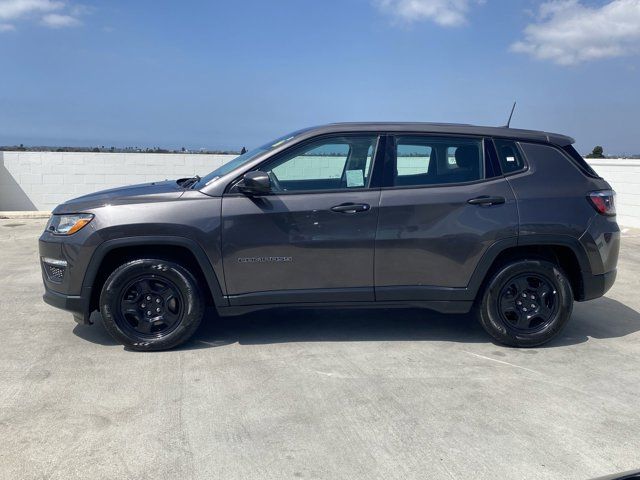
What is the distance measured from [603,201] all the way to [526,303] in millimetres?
1068

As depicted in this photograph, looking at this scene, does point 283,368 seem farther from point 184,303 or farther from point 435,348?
point 435,348

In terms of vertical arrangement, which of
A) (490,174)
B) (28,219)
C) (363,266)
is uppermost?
(490,174)

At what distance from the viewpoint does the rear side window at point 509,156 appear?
4.79 metres

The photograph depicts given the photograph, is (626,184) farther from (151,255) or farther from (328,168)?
(151,255)

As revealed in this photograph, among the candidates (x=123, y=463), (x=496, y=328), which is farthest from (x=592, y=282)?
(x=123, y=463)

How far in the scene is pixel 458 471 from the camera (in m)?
2.96

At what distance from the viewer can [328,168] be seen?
4.97 metres

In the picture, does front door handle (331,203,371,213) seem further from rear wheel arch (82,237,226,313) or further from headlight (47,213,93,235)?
headlight (47,213,93,235)

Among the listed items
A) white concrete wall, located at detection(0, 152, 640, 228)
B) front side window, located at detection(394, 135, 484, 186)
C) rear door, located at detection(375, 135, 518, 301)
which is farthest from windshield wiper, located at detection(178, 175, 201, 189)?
white concrete wall, located at detection(0, 152, 640, 228)

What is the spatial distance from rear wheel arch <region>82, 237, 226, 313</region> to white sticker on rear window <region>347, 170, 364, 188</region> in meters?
1.33

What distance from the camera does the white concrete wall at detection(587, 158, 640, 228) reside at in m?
11.8

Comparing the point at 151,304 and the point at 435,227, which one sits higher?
the point at 435,227

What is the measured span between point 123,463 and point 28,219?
12246 mm

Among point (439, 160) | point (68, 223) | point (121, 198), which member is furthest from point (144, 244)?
point (439, 160)
